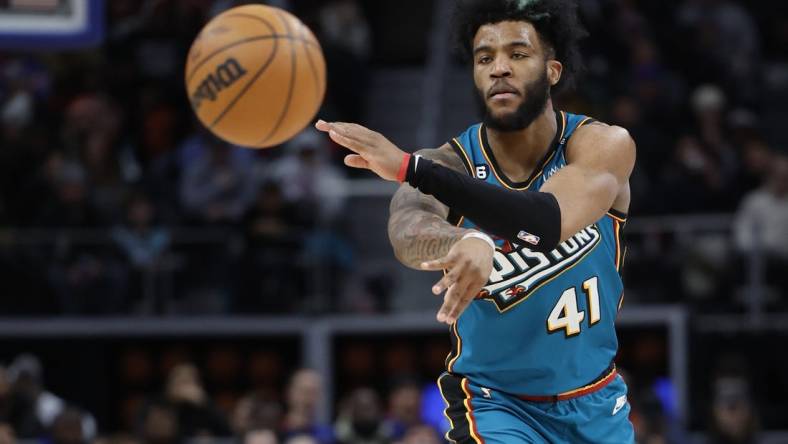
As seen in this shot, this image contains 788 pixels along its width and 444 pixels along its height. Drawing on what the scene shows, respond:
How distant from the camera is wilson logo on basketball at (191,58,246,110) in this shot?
7.25 meters

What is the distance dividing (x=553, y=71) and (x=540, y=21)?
21 centimetres

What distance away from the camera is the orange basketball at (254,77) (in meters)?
7.26

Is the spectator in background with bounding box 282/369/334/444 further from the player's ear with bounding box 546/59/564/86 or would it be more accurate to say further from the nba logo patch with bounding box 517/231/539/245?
the nba logo patch with bounding box 517/231/539/245

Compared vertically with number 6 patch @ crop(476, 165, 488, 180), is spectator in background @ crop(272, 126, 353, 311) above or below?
below

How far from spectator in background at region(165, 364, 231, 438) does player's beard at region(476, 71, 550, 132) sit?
20.2 ft

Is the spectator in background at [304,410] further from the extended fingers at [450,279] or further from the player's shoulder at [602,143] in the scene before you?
the extended fingers at [450,279]

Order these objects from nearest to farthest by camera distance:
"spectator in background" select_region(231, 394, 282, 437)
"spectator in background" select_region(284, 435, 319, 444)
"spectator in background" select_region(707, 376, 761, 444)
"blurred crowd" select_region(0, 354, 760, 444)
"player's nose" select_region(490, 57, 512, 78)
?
"player's nose" select_region(490, 57, 512, 78)
"spectator in background" select_region(284, 435, 319, 444)
"spectator in background" select_region(231, 394, 282, 437)
"blurred crowd" select_region(0, 354, 760, 444)
"spectator in background" select_region(707, 376, 761, 444)

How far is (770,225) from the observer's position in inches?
519

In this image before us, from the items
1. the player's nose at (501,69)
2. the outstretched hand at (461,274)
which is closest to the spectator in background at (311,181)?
the player's nose at (501,69)

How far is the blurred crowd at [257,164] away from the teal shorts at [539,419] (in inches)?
287

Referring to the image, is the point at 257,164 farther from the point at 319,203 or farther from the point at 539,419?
the point at 539,419

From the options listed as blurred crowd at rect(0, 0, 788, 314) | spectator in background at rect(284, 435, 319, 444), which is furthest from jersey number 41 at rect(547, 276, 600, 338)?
blurred crowd at rect(0, 0, 788, 314)

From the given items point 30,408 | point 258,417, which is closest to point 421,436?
point 258,417

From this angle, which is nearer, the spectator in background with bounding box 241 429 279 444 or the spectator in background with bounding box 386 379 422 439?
the spectator in background with bounding box 241 429 279 444
